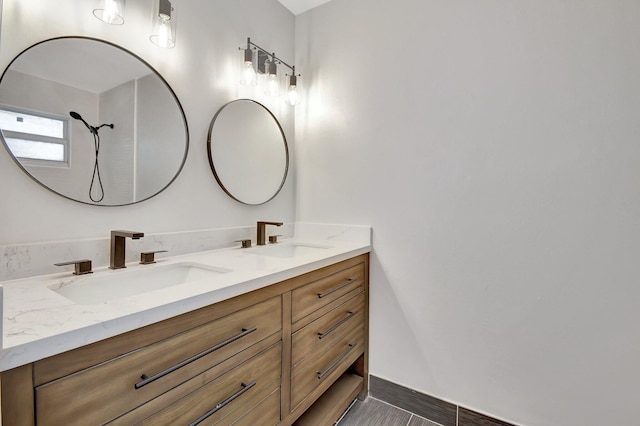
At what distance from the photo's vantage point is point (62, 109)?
1060 millimetres

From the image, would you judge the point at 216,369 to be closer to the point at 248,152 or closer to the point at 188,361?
the point at 188,361

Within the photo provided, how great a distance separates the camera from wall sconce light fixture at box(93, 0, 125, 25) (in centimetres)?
110

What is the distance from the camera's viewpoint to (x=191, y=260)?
4.25 feet

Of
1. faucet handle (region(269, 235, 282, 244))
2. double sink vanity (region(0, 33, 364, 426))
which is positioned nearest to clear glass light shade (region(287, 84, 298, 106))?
double sink vanity (region(0, 33, 364, 426))

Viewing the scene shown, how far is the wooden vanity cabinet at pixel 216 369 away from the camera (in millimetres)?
593

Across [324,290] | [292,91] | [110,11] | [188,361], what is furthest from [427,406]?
[110,11]

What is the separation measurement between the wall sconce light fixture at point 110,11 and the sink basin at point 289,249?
1145 millimetres

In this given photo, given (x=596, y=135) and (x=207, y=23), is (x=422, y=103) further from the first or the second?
(x=207, y=23)

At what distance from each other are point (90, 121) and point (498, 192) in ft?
5.85

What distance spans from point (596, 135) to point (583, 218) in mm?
352

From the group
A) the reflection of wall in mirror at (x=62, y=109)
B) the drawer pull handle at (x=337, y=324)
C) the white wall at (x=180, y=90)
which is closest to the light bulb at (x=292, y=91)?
the white wall at (x=180, y=90)

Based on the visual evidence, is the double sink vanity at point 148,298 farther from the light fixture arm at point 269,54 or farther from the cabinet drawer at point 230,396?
the light fixture arm at point 269,54

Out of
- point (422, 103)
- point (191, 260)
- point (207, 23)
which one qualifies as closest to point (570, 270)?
point (422, 103)

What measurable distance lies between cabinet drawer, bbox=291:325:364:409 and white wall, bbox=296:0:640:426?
195 millimetres
